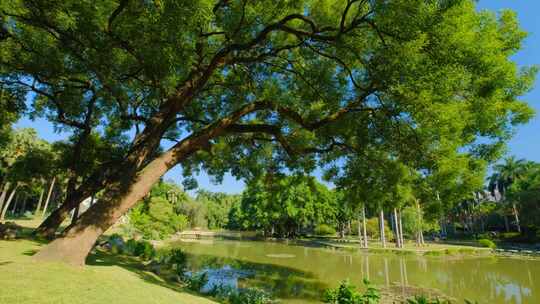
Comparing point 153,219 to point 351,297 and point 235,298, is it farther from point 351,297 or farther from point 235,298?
Result: point 351,297

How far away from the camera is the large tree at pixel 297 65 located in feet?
19.1

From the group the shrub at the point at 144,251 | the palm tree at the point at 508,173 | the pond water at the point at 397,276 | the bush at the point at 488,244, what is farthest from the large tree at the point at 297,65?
the palm tree at the point at 508,173

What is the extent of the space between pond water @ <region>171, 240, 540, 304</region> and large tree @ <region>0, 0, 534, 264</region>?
6.56 meters

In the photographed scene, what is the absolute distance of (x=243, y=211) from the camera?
5647 centimetres

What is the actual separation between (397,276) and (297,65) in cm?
1347

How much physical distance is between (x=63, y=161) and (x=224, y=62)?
10.4 metres

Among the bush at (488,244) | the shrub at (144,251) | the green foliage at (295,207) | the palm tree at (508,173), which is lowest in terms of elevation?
the shrub at (144,251)

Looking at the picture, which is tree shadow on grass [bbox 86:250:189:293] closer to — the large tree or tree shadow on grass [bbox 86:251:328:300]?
tree shadow on grass [bbox 86:251:328:300]

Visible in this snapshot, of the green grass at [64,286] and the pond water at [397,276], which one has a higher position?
the green grass at [64,286]

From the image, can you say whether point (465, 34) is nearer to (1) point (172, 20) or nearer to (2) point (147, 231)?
(1) point (172, 20)

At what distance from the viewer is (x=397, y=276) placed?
1661 centimetres

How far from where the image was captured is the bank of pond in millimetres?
11086

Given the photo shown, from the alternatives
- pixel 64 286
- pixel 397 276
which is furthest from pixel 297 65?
pixel 397 276

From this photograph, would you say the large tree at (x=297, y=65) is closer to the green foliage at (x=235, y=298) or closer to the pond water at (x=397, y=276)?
the green foliage at (x=235, y=298)
